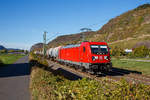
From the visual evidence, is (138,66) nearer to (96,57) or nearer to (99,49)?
(99,49)

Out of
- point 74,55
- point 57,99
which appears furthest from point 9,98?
point 74,55

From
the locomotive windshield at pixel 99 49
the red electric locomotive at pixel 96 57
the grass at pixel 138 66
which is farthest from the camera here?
the grass at pixel 138 66

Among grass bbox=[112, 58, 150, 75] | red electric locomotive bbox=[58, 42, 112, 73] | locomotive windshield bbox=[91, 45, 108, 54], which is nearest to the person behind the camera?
red electric locomotive bbox=[58, 42, 112, 73]

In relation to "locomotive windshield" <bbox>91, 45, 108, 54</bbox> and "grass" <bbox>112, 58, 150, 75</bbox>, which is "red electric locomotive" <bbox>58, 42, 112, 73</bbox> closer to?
"locomotive windshield" <bbox>91, 45, 108, 54</bbox>

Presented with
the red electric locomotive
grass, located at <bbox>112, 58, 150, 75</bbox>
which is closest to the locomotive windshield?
the red electric locomotive

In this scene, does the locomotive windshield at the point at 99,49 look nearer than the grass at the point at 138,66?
Yes

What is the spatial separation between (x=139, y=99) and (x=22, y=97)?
733 centimetres

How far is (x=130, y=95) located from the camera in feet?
13.3


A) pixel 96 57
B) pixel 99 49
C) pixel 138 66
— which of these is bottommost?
pixel 138 66

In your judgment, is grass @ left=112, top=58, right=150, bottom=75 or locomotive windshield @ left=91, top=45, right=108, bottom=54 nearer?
locomotive windshield @ left=91, top=45, right=108, bottom=54

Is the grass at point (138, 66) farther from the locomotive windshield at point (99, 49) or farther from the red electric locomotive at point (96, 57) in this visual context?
the locomotive windshield at point (99, 49)

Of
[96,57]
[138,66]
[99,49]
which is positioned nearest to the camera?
[96,57]

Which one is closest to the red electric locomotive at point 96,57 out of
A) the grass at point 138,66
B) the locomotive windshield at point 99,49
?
the locomotive windshield at point 99,49

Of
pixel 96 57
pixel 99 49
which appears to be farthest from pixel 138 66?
pixel 96 57
